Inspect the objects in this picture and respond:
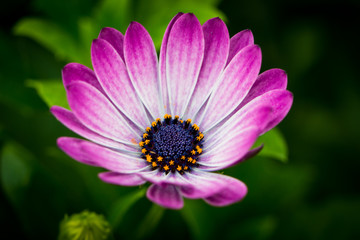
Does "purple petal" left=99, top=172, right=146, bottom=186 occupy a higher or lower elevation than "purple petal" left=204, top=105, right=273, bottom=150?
lower

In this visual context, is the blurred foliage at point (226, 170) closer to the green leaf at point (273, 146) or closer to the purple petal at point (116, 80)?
the green leaf at point (273, 146)

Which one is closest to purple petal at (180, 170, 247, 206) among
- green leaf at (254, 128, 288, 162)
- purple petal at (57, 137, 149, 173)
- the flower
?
the flower

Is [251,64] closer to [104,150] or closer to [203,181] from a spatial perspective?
[203,181]

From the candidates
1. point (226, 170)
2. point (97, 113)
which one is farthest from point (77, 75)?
point (226, 170)

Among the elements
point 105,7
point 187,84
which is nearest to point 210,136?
point 187,84

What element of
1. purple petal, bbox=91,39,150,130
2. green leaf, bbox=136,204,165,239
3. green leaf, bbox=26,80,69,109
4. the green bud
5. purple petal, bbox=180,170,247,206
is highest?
purple petal, bbox=91,39,150,130

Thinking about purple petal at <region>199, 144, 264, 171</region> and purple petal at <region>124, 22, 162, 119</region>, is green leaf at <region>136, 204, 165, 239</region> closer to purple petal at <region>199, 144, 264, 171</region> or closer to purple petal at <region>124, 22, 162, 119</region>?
purple petal at <region>199, 144, 264, 171</region>
